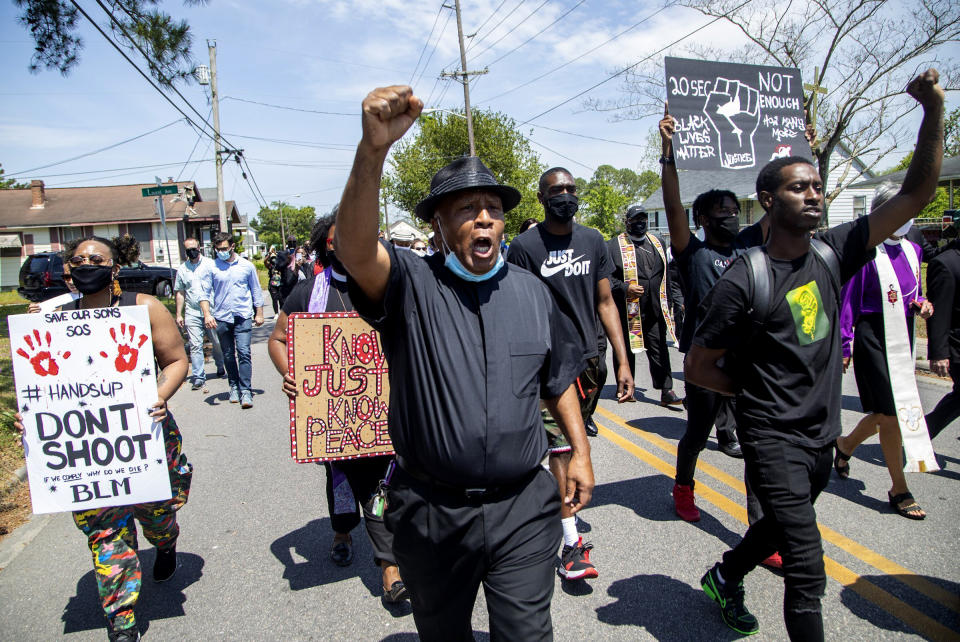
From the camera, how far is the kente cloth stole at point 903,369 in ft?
12.5

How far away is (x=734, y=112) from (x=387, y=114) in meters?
3.50

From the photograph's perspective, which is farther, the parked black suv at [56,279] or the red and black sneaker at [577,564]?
the parked black suv at [56,279]

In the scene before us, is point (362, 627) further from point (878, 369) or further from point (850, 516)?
point (878, 369)

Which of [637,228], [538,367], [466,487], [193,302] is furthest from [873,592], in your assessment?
[193,302]

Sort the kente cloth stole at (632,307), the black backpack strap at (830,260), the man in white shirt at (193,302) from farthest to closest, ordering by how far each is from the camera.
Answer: the man in white shirt at (193,302)
the kente cloth stole at (632,307)
the black backpack strap at (830,260)

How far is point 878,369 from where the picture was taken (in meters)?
4.08

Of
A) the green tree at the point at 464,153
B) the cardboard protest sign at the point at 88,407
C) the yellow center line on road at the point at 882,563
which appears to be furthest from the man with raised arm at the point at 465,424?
the green tree at the point at 464,153

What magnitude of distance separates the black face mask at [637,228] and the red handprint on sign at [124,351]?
5.66 meters

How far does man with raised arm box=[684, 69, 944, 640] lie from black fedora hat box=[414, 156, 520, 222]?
1.05 meters

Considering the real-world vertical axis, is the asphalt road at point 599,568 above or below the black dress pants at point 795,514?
below

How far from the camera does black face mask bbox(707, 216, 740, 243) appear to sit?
12.9 feet

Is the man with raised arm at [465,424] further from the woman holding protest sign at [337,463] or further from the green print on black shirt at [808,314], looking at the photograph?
the woman holding protest sign at [337,463]

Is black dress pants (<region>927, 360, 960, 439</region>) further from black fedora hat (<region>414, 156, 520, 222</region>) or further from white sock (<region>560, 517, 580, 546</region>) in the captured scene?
black fedora hat (<region>414, 156, 520, 222</region>)

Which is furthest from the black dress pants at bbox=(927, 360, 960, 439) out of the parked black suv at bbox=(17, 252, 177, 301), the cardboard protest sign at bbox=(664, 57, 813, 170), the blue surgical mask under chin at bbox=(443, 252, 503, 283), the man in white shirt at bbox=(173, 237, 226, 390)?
the parked black suv at bbox=(17, 252, 177, 301)
